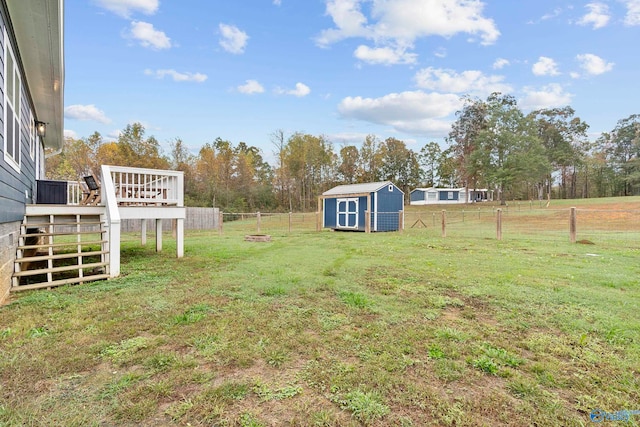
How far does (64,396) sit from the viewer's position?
174 centimetres

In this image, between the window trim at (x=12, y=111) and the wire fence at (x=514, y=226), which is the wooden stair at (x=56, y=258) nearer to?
the window trim at (x=12, y=111)

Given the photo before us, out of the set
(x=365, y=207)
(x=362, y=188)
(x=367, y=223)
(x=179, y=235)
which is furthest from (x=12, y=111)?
(x=362, y=188)

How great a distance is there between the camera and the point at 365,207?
48.8ft

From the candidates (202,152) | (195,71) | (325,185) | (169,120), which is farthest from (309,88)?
(325,185)

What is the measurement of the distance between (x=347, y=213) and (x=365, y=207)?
3.62 feet

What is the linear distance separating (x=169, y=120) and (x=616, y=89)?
27.1 meters

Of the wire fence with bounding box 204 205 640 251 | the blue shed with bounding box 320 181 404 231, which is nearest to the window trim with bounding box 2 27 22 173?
the wire fence with bounding box 204 205 640 251

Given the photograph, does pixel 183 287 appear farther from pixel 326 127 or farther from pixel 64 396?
pixel 326 127

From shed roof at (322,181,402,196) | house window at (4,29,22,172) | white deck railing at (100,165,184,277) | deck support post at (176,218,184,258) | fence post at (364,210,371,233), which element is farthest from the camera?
shed roof at (322,181,402,196)

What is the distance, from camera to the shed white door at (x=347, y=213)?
1527 cm

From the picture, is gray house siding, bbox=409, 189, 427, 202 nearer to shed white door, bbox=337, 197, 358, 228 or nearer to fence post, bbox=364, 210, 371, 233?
shed white door, bbox=337, 197, 358, 228

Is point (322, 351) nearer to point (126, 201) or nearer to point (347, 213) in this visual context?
point (126, 201)

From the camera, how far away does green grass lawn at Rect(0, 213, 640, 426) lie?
1642 millimetres

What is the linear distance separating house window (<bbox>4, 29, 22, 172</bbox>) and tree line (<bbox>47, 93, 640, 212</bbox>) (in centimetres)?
2365
